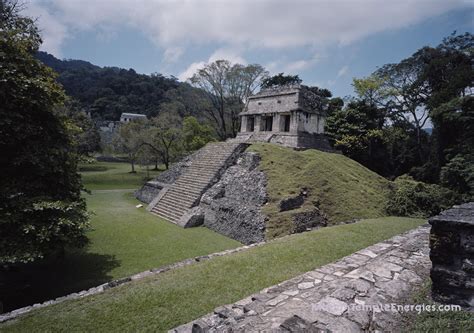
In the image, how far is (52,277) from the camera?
6.32 meters

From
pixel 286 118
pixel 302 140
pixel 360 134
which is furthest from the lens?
pixel 360 134

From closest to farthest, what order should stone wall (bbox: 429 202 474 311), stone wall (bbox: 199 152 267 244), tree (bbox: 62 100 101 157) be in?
stone wall (bbox: 429 202 474 311), stone wall (bbox: 199 152 267 244), tree (bbox: 62 100 101 157)

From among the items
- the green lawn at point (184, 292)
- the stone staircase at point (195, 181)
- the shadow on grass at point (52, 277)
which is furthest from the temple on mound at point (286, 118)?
the shadow on grass at point (52, 277)

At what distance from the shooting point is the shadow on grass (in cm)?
557

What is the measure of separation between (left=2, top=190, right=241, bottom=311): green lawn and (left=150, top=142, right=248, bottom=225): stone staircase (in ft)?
2.82

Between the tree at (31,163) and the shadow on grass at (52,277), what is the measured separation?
99 cm

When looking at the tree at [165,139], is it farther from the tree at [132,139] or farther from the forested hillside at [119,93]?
the forested hillside at [119,93]

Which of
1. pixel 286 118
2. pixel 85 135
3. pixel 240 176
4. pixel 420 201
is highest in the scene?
pixel 286 118

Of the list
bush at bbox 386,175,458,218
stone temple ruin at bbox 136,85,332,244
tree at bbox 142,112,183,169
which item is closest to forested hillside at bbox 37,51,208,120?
tree at bbox 142,112,183,169

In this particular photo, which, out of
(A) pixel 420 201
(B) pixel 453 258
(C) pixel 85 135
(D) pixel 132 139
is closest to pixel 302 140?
(A) pixel 420 201

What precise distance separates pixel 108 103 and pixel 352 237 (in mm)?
59269

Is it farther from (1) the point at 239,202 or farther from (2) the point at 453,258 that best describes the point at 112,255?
(2) the point at 453,258

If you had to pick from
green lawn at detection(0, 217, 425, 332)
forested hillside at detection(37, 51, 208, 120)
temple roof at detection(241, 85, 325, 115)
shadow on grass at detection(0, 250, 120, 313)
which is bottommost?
shadow on grass at detection(0, 250, 120, 313)

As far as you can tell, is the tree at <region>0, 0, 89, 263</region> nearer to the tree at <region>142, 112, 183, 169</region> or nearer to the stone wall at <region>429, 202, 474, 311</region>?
the stone wall at <region>429, 202, 474, 311</region>
